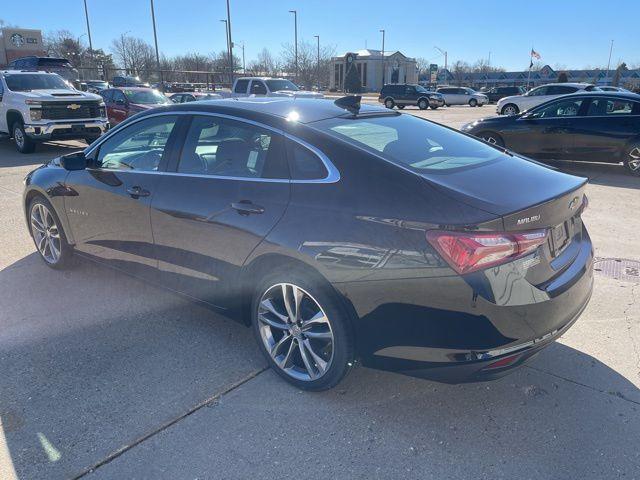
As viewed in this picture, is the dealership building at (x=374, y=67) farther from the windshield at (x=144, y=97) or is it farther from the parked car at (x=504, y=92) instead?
the windshield at (x=144, y=97)

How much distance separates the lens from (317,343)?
3.00 meters

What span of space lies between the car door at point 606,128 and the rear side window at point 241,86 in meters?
12.9

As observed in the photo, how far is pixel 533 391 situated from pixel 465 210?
1.34 m

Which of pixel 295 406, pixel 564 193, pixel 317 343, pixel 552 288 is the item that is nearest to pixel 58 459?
pixel 295 406

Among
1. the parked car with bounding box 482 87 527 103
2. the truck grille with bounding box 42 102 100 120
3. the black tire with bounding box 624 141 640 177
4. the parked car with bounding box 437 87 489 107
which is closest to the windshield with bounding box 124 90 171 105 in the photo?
the truck grille with bounding box 42 102 100 120

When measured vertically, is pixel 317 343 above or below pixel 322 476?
above

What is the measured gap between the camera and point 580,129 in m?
10.0

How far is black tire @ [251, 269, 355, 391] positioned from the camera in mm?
2764

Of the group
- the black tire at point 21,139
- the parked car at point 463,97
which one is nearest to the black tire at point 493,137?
the black tire at point 21,139

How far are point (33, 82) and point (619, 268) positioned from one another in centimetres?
1379

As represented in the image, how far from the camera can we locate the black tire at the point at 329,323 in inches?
109

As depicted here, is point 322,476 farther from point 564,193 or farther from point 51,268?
point 51,268

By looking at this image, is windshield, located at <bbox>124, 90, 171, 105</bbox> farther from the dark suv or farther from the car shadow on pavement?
the dark suv

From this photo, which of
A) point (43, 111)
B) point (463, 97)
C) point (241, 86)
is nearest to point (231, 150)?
point (43, 111)
